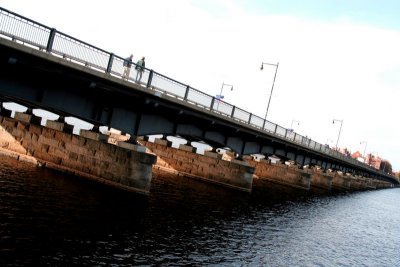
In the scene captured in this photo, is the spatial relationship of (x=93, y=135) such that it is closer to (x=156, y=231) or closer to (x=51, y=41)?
(x=51, y=41)

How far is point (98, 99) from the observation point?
910 inches

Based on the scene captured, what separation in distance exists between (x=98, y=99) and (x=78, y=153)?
176 inches

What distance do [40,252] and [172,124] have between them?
60.9 ft

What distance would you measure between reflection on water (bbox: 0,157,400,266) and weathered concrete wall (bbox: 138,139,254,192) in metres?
7.66

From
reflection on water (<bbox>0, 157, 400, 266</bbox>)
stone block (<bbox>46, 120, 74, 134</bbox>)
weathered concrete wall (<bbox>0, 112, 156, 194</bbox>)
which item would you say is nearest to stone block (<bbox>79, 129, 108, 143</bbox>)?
weathered concrete wall (<bbox>0, 112, 156, 194</bbox>)

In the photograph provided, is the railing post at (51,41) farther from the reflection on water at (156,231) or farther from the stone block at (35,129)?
the stone block at (35,129)

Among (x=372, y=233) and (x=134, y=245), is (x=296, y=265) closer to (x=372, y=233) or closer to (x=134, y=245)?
(x=134, y=245)

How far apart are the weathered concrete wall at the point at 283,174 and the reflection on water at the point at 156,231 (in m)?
24.9

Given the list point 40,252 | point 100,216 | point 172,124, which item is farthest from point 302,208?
point 40,252

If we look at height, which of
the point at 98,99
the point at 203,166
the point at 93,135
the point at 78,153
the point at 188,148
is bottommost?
the point at 78,153

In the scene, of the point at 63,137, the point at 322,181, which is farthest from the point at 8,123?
the point at 322,181

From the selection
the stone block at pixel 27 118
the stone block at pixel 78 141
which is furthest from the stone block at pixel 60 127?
the stone block at pixel 27 118

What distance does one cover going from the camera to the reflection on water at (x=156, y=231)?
12531 mm

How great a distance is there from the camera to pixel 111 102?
78.0 feet
